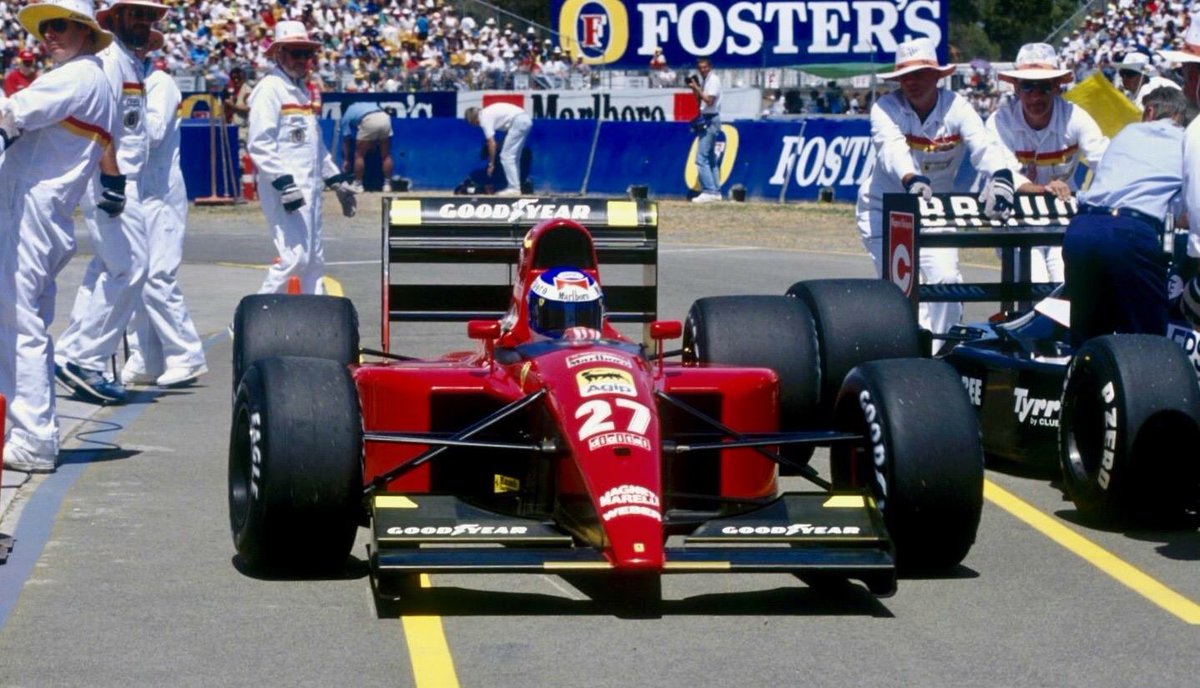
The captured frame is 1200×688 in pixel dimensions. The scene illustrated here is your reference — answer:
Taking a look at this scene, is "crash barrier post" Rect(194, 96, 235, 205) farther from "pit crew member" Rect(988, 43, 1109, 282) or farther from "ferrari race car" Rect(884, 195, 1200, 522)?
"ferrari race car" Rect(884, 195, 1200, 522)

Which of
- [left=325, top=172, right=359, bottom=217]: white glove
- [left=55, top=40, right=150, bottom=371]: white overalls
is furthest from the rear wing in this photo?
[left=325, top=172, right=359, bottom=217]: white glove

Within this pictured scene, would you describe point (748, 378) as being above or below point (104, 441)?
above

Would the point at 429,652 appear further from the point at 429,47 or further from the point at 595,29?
the point at 429,47

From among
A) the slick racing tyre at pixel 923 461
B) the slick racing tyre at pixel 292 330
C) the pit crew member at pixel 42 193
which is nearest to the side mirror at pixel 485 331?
the slick racing tyre at pixel 292 330

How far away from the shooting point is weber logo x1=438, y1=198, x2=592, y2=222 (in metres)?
9.23

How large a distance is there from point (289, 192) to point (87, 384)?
1.99 m

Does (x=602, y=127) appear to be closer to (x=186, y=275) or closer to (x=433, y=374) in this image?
(x=186, y=275)

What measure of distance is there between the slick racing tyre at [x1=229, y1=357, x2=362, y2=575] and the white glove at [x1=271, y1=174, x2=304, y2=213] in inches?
228

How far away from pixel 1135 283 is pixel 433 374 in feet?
9.36

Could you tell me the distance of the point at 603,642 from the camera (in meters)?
5.79

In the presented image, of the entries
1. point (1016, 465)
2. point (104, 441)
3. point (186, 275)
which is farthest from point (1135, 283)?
point (186, 275)

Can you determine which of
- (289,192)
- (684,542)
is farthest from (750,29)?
(684,542)

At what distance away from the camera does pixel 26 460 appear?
8.69 m

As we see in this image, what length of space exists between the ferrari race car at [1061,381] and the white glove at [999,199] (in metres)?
0.05
